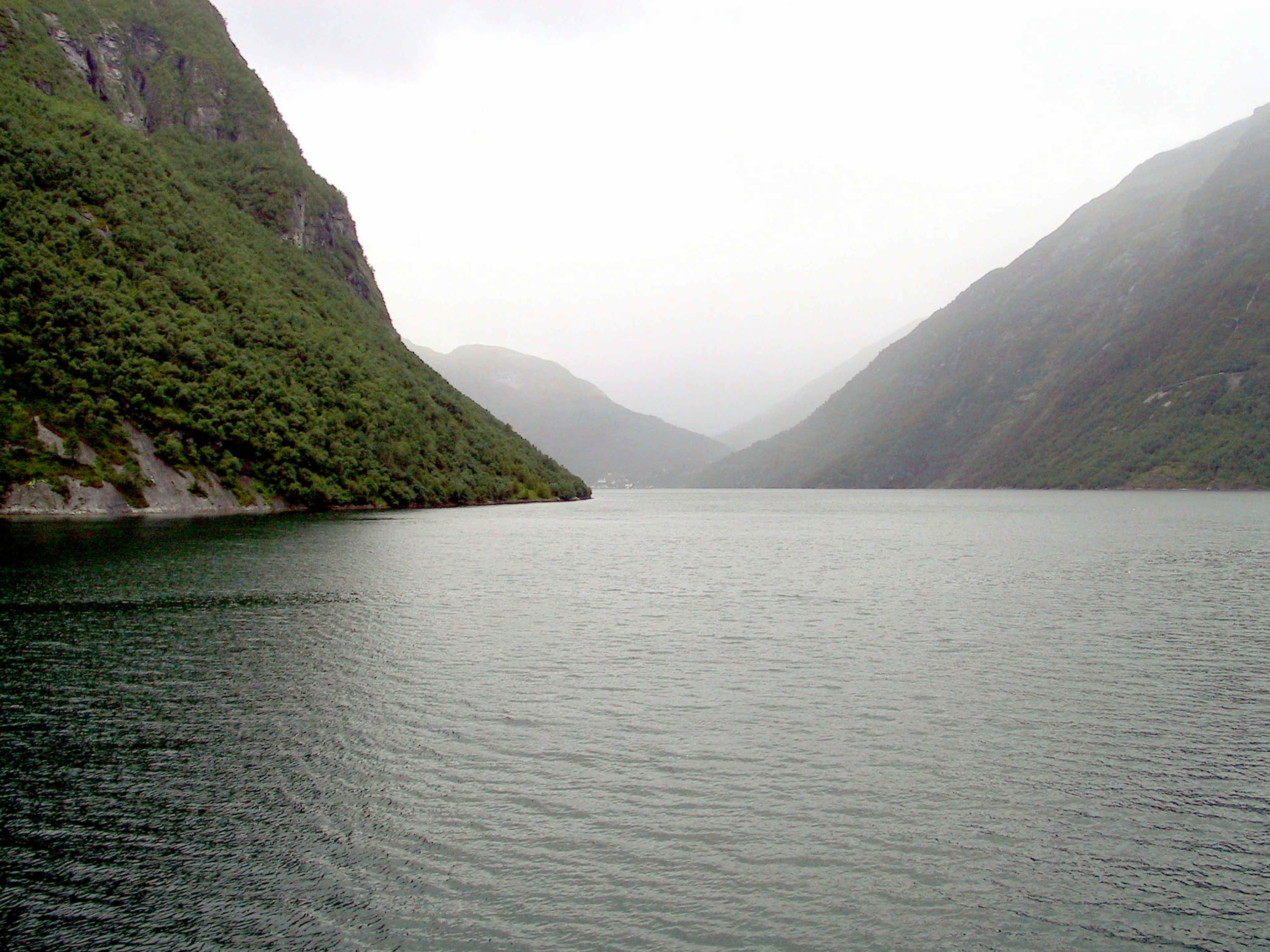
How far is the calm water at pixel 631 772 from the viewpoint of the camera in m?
13.2

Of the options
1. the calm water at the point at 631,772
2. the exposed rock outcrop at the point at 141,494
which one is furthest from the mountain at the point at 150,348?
the calm water at the point at 631,772

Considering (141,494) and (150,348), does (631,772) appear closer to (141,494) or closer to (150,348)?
(141,494)

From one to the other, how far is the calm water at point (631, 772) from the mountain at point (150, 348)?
8172 centimetres

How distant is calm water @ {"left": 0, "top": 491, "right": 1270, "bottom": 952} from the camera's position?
43.4 ft

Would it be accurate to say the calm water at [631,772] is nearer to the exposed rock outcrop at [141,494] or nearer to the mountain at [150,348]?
the exposed rock outcrop at [141,494]

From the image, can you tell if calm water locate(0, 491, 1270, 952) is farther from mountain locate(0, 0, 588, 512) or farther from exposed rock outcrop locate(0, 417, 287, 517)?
mountain locate(0, 0, 588, 512)

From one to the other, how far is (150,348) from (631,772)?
453 ft

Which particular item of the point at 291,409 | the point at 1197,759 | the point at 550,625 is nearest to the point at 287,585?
the point at 550,625

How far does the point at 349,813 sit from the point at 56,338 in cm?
13151

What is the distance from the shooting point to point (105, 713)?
23672 millimetres

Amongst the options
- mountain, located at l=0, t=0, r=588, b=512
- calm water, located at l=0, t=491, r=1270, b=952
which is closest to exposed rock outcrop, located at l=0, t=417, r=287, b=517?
mountain, located at l=0, t=0, r=588, b=512

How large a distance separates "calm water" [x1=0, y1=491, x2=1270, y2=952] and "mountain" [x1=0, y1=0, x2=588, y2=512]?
81.7 meters

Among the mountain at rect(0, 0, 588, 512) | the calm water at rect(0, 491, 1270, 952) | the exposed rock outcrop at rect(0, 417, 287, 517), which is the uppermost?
the mountain at rect(0, 0, 588, 512)

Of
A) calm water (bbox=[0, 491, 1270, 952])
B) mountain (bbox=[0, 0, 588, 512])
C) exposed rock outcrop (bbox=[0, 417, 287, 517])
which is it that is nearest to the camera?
calm water (bbox=[0, 491, 1270, 952])
